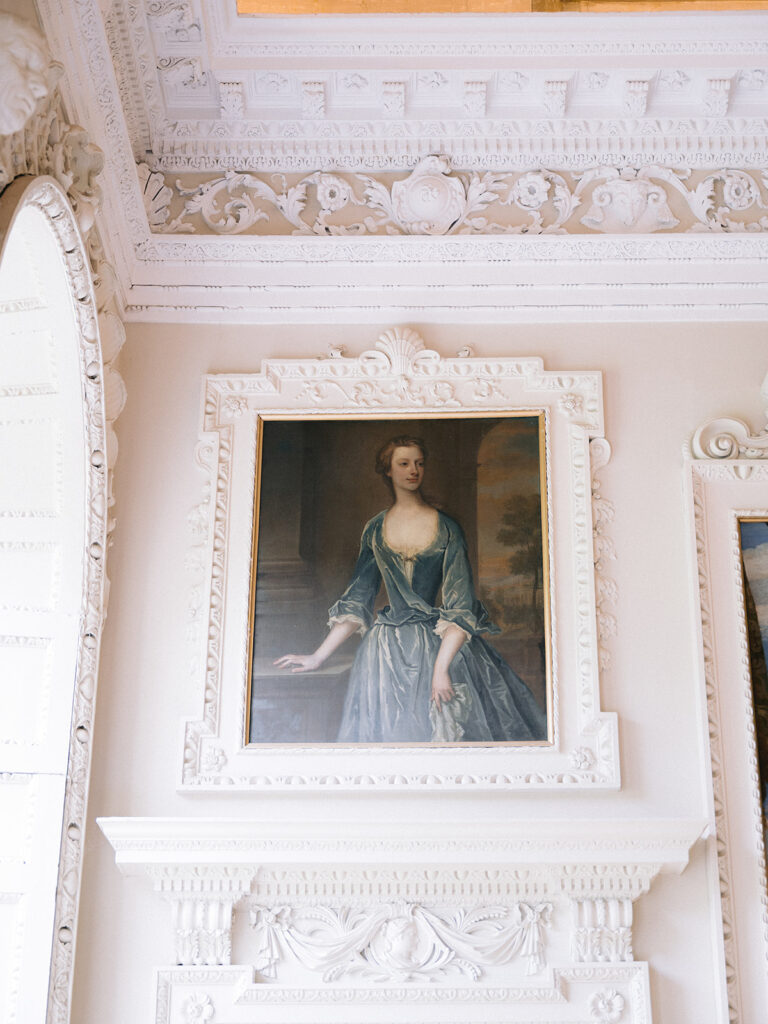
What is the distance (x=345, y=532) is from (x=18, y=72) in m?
2.89

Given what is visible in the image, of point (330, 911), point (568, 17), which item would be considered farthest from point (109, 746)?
point (568, 17)

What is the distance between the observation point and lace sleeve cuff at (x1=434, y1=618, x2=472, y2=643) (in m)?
5.97

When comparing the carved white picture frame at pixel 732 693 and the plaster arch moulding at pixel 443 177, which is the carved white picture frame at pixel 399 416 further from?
the carved white picture frame at pixel 732 693

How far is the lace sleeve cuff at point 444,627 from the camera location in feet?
19.6

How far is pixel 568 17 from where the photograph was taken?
598 cm

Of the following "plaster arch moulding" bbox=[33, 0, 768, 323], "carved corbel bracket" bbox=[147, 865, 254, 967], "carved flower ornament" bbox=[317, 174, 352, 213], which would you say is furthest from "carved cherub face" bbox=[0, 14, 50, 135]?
"carved corbel bracket" bbox=[147, 865, 254, 967]

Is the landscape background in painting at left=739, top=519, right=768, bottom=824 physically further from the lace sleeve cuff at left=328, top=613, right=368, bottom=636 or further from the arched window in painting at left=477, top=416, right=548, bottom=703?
the lace sleeve cuff at left=328, top=613, right=368, bottom=636

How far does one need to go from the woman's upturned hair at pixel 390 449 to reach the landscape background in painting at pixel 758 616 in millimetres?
1651

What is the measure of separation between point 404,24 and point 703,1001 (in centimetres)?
477

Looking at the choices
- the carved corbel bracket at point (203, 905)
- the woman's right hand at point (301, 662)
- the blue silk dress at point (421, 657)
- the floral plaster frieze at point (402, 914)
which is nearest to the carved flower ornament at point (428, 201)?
the blue silk dress at point (421, 657)

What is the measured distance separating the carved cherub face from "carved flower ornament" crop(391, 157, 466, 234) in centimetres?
280

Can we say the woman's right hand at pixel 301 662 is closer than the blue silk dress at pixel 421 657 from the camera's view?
No

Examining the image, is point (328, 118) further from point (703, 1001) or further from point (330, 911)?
point (703, 1001)

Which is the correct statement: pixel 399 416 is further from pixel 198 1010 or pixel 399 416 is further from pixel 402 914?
pixel 198 1010
